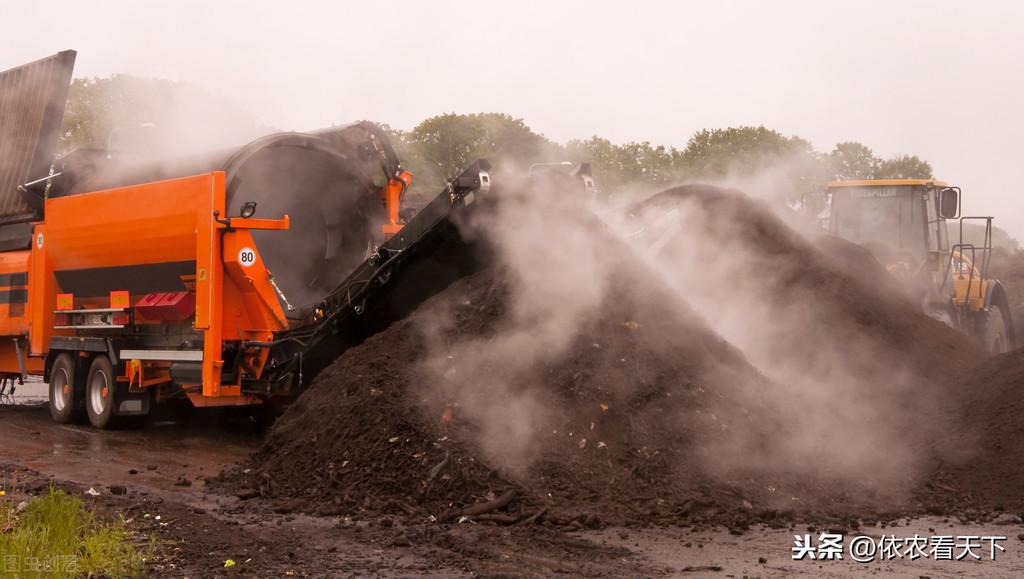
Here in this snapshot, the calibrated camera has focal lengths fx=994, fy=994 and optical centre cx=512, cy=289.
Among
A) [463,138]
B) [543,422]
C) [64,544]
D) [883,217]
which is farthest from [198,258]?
[463,138]

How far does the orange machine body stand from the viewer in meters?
10.1

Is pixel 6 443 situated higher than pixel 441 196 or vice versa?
pixel 441 196

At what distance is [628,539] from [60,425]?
931cm

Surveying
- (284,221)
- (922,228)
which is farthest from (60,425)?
(922,228)

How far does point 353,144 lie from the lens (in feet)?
39.2

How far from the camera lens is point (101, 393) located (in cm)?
1238

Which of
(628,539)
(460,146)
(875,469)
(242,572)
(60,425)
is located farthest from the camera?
(460,146)

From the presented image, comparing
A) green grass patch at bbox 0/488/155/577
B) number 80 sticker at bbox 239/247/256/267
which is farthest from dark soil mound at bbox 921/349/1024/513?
number 80 sticker at bbox 239/247/256/267

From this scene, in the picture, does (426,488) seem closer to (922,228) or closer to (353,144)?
(353,144)

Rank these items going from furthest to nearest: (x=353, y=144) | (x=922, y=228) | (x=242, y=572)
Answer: (x=922, y=228) → (x=353, y=144) → (x=242, y=572)

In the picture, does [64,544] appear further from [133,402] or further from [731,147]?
[731,147]

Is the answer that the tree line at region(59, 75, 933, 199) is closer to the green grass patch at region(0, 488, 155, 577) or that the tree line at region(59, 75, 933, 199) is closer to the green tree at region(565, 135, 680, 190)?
the green tree at region(565, 135, 680, 190)

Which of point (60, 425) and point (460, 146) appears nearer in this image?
point (60, 425)

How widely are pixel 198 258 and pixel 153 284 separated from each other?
4.21 ft
